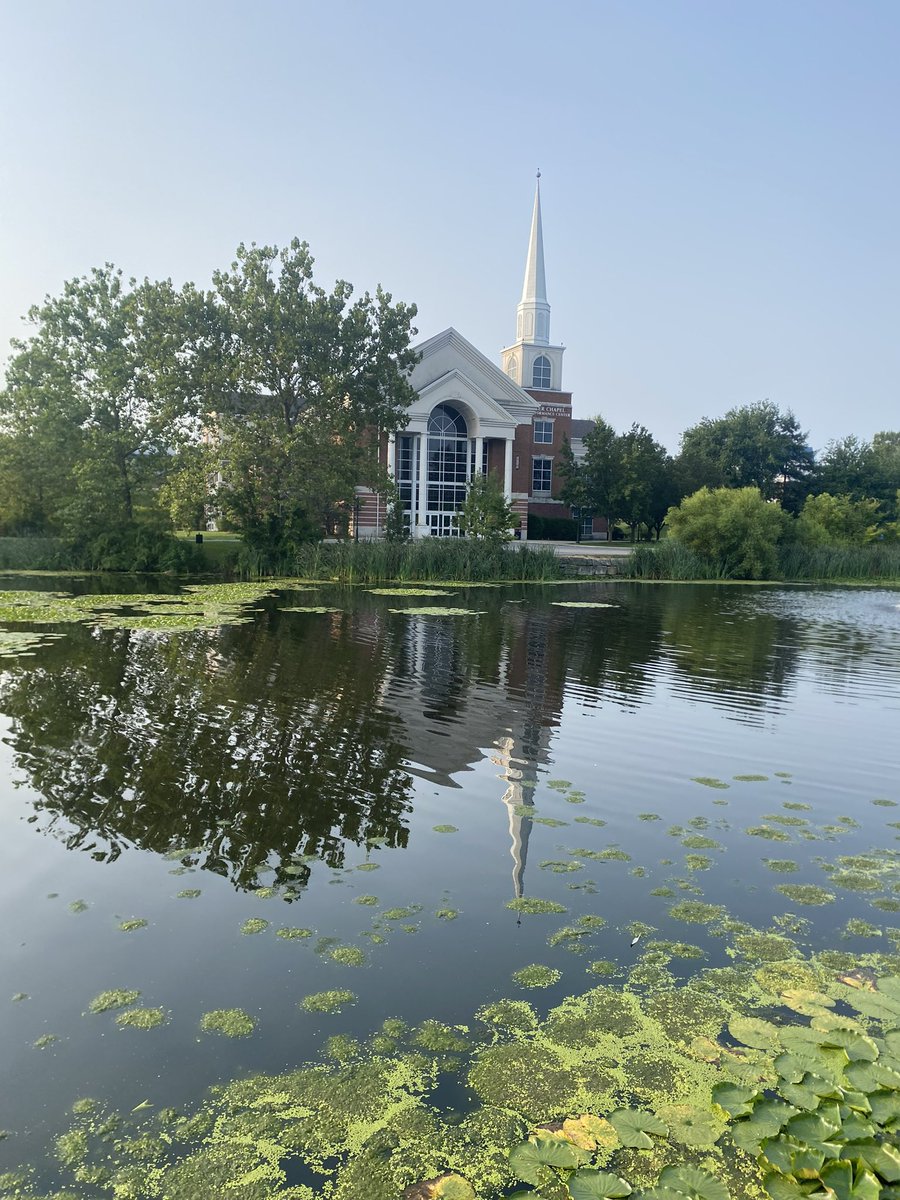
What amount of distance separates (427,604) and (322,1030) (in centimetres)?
1747

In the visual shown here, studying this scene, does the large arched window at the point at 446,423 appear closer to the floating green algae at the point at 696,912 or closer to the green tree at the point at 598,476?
the green tree at the point at 598,476

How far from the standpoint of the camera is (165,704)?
9.82 metres

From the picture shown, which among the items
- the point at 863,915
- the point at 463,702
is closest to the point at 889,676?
the point at 463,702

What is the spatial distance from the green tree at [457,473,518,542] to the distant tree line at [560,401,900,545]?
1395 centimetres

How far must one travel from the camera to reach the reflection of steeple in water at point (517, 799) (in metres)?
5.68

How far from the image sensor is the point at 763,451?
53219 mm

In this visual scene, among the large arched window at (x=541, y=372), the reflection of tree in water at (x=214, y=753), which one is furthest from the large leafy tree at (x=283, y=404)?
the large arched window at (x=541, y=372)

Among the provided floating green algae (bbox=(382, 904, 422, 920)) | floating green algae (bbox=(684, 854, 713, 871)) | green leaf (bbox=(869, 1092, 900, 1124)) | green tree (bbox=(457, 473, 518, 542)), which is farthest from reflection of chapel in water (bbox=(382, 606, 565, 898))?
green tree (bbox=(457, 473, 518, 542))

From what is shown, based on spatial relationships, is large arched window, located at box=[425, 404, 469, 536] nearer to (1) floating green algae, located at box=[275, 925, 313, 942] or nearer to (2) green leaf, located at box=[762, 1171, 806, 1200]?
(1) floating green algae, located at box=[275, 925, 313, 942]

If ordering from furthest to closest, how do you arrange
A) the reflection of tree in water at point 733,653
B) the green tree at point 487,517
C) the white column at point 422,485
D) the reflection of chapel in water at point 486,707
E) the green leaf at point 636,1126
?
the white column at point 422,485 < the green tree at point 487,517 < the reflection of tree in water at point 733,653 < the reflection of chapel in water at point 486,707 < the green leaf at point 636,1126

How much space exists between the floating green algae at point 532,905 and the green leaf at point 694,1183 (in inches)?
82.4

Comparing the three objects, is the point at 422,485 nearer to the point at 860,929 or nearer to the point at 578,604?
the point at 578,604

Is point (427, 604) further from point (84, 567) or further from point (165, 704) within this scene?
point (84, 567)

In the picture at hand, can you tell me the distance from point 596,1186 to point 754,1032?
132 centimetres
